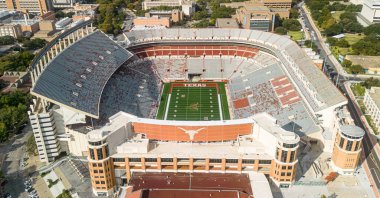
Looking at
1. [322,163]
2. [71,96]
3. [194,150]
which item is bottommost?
[322,163]

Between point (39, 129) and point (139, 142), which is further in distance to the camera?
point (39, 129)

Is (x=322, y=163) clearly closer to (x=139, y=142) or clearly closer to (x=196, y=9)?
(x=139, y=142)

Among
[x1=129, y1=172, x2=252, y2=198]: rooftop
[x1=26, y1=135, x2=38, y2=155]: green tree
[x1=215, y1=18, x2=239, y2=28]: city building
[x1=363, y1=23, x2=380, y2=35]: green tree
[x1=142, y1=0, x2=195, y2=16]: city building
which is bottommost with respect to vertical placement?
[x1=26, y1=135, x2=38, y2=155]: green tree

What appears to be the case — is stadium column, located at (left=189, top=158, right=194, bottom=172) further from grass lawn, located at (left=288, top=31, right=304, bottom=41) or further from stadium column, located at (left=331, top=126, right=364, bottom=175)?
grass lawn, located at (left=288, top=31, right=304, bottom=41)

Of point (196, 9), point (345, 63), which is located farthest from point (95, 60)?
point (196, 9)

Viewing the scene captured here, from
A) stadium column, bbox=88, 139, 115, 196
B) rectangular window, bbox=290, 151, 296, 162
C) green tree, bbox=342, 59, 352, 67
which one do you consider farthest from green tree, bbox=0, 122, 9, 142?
green tree, bbox=342, 59, 352, 67

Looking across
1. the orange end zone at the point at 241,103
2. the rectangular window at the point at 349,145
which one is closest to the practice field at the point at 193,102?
the orange end zone at the point at 241,103
